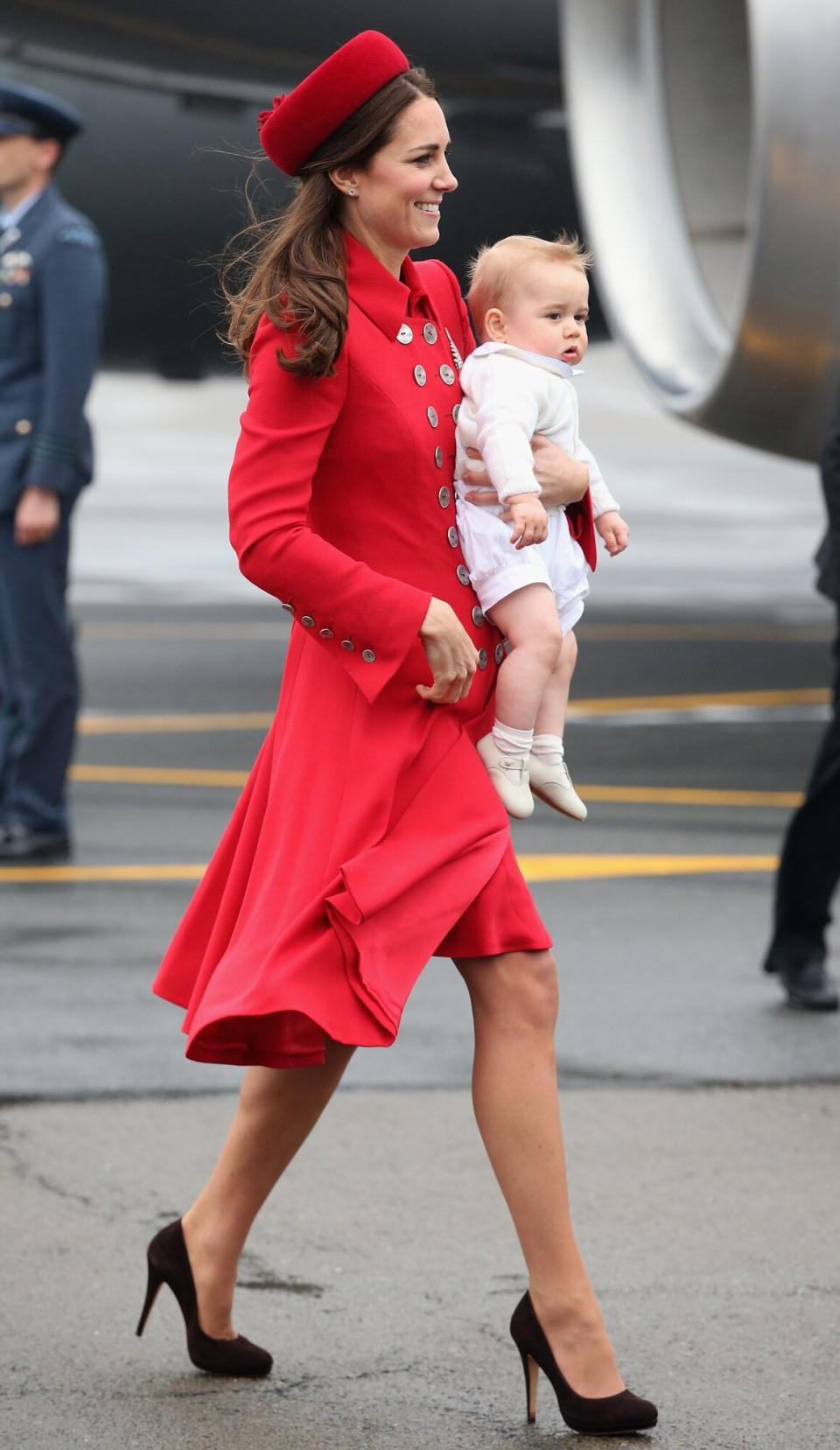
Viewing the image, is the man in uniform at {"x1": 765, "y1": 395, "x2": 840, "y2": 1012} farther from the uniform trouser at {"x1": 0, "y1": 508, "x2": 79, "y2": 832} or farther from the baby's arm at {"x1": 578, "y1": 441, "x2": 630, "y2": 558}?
the uniform trouser at {"x1": 0, "y1": 508, "x2": 79, "y2": 832}

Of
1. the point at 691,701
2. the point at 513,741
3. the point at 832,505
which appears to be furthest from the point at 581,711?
the point at 513,741

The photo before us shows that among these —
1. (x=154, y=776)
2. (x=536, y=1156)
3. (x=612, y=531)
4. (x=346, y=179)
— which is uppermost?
(x=346, y=179)

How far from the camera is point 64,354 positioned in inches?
221

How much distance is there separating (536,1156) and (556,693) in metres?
0.53

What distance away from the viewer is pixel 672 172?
22.9 feet

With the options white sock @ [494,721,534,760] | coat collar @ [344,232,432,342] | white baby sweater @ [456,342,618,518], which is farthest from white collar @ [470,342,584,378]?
white sock @ [494,721,534,760]

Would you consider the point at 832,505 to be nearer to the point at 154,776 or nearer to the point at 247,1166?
the point at 247,1166

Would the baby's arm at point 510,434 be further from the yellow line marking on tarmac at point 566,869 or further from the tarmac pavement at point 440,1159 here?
the yellow line marking on tarmac at point 566,869

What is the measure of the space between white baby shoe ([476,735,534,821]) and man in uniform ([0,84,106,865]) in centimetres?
337

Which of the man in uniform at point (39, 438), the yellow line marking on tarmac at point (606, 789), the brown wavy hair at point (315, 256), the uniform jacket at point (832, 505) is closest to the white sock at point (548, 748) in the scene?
the brown wavy hair at point (315, 256)

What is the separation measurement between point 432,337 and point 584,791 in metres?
4.44

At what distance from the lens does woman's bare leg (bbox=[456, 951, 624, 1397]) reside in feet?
7.79

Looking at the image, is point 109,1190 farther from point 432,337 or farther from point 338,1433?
point 432,337

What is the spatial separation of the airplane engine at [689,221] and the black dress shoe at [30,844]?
7.76 ft
